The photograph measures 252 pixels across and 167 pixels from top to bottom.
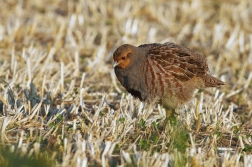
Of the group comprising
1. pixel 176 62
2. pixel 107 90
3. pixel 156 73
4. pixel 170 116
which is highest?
pixel 176 62

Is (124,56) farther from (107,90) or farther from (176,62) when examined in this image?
→ (107,90)

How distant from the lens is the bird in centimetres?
534

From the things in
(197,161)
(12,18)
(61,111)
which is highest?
(12,18)

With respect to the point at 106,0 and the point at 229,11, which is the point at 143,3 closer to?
the point at 106,0

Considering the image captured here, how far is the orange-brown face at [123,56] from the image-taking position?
5352mm

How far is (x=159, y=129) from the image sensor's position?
A: 5.39 m

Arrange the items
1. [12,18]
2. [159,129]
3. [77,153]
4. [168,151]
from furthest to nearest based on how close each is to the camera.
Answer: [12,18], [159,129], [168,151], [77,153]

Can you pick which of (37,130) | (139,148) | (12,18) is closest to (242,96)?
(139,148)

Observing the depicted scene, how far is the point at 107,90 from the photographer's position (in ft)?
22.7

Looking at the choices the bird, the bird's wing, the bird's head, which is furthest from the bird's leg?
the bird's head

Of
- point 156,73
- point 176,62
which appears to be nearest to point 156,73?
point 156,73

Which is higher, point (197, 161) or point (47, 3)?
point (47, 3)

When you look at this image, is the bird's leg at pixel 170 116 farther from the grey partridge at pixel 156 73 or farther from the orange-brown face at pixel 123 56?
the orange-brown face at pixel 123 56

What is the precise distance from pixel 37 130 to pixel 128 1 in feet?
19.6
